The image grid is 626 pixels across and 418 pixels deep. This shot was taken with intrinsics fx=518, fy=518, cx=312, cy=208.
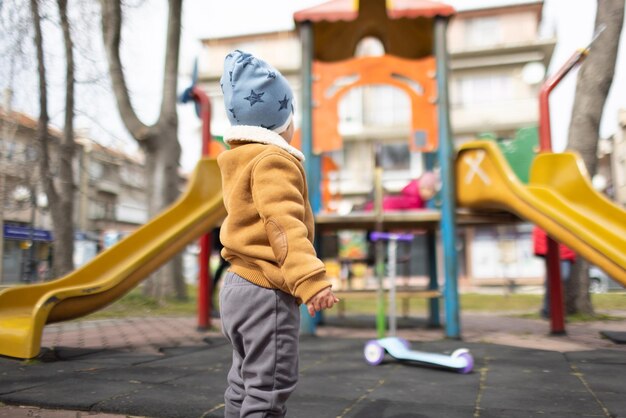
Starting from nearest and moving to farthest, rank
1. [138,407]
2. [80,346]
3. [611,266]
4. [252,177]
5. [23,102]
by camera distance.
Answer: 1. [252,177]
2. [138,407]
3. [611,266]
4. [80,346]
5. [23,102]

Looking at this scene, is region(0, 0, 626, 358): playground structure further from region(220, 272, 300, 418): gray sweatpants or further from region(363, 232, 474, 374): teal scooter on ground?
region(220, 272, 300, 418): gray sweatpants

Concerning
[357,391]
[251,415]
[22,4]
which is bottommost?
[357,391]

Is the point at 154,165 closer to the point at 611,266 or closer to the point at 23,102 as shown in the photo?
the point at 23,102

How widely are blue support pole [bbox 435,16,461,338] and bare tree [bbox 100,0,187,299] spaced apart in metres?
5.09

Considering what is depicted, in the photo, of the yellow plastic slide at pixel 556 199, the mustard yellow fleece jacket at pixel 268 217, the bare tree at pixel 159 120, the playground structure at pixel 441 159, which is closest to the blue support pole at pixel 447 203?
the playground structure at pixel 441 159

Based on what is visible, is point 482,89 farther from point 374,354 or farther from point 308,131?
point 374,354

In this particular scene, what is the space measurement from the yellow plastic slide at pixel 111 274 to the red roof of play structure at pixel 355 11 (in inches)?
75.4

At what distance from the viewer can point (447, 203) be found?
16.0ft

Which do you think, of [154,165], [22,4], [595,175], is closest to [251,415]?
[22,4]

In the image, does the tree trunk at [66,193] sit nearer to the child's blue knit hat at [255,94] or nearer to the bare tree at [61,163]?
the bare tree at [61,163]

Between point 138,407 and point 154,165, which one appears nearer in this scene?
point 138,407

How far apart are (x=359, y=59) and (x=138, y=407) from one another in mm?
4404

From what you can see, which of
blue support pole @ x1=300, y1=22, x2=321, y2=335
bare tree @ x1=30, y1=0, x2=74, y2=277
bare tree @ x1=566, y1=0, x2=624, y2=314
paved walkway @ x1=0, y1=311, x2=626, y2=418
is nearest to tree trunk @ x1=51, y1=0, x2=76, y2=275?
bare tree @ x1=30, y1=0, x2=74, y2=277

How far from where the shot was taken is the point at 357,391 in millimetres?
2664
